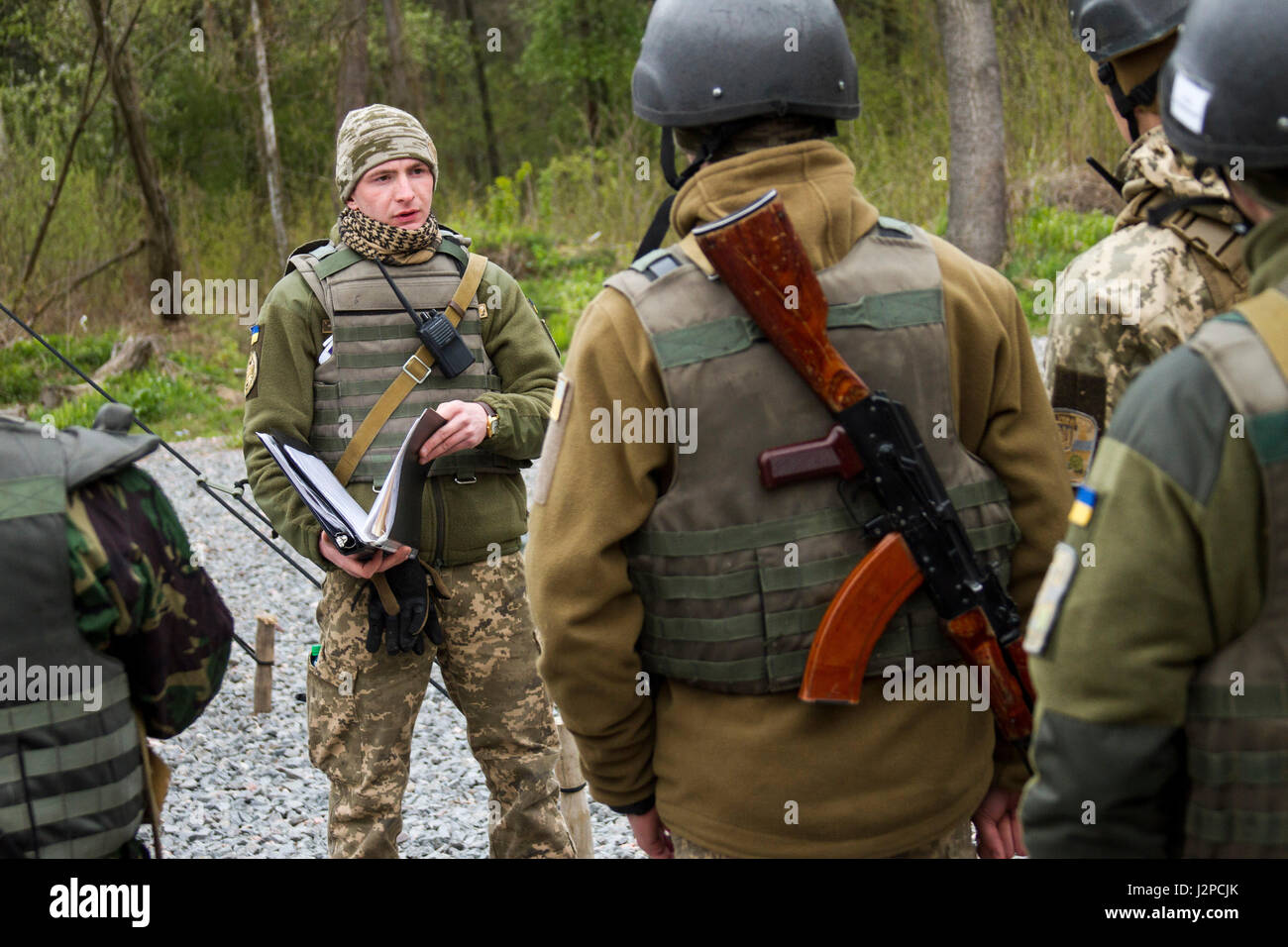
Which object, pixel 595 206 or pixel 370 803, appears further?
pixel 595 206

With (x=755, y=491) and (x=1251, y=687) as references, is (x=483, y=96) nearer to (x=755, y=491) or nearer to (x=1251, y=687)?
(x=755, y=491)

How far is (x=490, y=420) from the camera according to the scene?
3.22 metres

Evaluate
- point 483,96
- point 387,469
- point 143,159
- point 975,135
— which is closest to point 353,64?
point 143,159

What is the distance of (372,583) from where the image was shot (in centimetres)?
314

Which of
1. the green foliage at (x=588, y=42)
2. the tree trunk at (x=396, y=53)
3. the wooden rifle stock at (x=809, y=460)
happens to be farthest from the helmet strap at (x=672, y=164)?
the green foliage at (x=588, y=42)

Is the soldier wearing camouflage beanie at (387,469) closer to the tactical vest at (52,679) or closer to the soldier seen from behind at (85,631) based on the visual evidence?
the soldier seen from behind at (85,631)

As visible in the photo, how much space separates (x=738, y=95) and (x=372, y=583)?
5.28 ft

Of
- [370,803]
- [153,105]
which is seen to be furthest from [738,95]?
[153,105]

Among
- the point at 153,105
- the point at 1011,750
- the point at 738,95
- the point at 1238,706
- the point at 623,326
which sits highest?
the point at 153,105

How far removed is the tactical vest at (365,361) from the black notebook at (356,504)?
0.14 meters

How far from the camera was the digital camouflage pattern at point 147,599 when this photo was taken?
2.03 metres

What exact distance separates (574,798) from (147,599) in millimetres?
1751

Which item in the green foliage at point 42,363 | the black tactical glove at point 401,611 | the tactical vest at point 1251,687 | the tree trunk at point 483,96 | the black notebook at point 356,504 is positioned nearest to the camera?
the tactical vest at point 1251,687

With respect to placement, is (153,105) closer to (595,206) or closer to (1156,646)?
(595,206)
